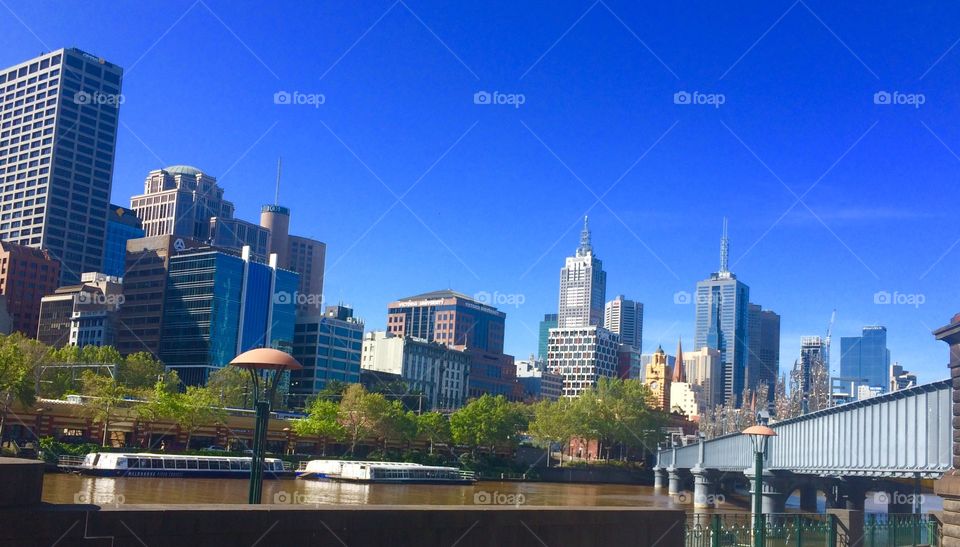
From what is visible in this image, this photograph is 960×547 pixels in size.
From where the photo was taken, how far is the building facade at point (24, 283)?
188125mm

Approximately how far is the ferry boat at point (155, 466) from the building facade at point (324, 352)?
8916 cm

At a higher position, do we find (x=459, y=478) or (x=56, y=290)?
(x=56, y=290)

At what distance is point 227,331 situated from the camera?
543 feet

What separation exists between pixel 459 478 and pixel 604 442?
6378 centimetres

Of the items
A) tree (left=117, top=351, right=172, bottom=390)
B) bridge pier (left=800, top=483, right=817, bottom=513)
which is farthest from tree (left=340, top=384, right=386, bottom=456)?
bridge pier (left=800, top=483, right=817, bottom=513)

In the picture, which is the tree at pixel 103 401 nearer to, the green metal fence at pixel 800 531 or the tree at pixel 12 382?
the tree at pixel 12 382

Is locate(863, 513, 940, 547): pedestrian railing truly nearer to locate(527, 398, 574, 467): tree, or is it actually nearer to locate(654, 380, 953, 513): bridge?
locate(654, 380, 953, 513): bridge

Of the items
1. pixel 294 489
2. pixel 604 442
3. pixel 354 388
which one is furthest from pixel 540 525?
pixel 604 442

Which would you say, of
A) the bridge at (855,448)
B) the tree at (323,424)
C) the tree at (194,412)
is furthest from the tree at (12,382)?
the bridge at (855,448)

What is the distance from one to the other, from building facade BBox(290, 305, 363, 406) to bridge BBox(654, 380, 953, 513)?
3666 inches

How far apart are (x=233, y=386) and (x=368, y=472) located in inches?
1867

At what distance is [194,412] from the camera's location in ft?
299

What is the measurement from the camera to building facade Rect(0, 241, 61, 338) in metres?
188

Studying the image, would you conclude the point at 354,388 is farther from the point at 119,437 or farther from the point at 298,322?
the point at 298,322
